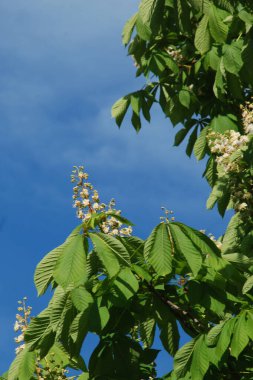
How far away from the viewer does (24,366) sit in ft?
12.6

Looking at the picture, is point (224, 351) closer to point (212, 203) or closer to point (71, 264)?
point (71, 264)

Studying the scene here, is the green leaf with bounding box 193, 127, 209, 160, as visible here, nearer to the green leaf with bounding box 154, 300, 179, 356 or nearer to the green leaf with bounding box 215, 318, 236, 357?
the green leaf with bounding box 154, 300, 179, 356

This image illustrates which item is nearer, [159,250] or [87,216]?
[159,250]

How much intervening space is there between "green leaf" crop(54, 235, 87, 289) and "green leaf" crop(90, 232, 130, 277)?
74mm

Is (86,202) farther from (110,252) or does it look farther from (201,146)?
(201,146)

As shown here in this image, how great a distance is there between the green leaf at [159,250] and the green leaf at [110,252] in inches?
5.3

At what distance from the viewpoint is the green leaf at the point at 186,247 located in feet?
11.5

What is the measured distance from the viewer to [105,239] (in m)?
3.44

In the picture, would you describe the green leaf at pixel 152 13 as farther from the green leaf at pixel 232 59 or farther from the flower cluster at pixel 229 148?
the flower cluster at pixel 229 148

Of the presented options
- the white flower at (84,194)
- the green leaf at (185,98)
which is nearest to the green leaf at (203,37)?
the green leaf at (185,98)

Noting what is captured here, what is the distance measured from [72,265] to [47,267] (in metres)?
0.24

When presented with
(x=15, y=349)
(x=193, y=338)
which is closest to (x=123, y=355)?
(x=193, y=338)

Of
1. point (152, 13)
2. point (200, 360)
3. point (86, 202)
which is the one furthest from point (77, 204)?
point (152, 13)

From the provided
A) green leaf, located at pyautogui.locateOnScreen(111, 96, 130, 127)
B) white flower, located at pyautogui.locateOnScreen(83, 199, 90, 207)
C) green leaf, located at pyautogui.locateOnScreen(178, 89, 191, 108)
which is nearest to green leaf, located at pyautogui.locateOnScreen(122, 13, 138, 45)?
green leaf, located at pyautogui.locateOnScreen(111, 96, 130, 127)
